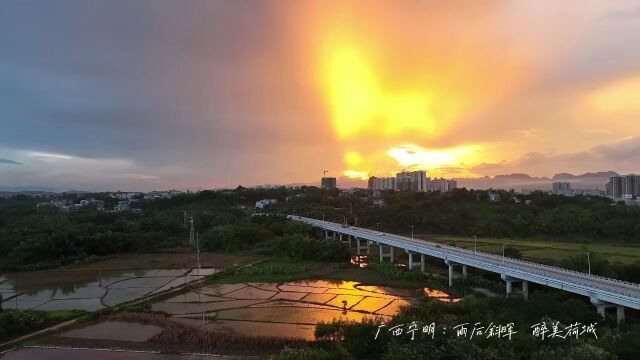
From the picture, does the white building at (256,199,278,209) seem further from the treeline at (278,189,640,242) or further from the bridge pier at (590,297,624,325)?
the bridge pier at (590,297,624,325)

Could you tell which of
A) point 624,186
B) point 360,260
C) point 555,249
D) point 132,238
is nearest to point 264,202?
point 132,238

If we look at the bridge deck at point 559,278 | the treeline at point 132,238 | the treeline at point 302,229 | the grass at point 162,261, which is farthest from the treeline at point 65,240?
the bridge deck at point 559,278

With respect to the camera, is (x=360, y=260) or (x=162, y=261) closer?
(x=162, y=261)

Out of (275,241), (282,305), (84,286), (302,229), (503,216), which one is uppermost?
(503,216)

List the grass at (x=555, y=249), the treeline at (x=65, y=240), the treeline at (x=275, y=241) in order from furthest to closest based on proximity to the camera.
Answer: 1. the treeline at (x=65, y=240)
2. the treeline at (x=275, y=241)
3. the grass at (x=555, y=249)

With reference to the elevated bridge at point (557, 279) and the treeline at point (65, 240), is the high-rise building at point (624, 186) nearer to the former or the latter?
the elevated bridge at point (557, 279)

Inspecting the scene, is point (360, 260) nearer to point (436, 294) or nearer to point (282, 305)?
point (436, 294)

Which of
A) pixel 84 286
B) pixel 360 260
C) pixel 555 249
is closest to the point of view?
pixel 84 286

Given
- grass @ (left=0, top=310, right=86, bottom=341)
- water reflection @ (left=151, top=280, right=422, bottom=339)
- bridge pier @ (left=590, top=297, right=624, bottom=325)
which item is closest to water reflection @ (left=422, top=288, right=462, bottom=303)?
water reflection @ (left=151, top=280, right=422, bottom=339)
